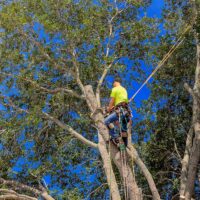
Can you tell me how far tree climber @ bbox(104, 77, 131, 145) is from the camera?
7.78 metres

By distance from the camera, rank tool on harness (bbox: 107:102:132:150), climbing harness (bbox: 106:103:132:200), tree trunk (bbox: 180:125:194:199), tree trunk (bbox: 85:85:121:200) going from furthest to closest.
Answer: tree trunk (bbox: 180:125:194:199) → tree trunk (bbox: 85:85:121:200) → tool on harness (bbox: 107:102:132:150) → climbing harness (bbox: 106:103:132:200)

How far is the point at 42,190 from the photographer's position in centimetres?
1011

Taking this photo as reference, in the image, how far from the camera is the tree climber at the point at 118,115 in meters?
7.78

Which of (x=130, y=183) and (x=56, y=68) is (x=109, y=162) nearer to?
(x=130, y=183)

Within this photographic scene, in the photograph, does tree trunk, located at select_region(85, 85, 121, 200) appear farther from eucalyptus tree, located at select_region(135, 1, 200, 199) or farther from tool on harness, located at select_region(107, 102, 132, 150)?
eucalyptus tree, located at select_region(135, 1, 200, 199)

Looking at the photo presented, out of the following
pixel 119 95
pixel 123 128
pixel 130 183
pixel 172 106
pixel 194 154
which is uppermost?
pixel 172 106

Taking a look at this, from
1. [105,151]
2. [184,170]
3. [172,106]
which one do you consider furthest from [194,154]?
[172,106]

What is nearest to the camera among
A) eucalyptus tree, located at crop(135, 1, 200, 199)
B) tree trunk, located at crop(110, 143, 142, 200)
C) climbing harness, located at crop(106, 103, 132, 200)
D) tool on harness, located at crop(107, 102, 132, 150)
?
tree trunk, located at crop(110, 143, 142, 200)

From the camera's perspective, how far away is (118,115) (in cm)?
778

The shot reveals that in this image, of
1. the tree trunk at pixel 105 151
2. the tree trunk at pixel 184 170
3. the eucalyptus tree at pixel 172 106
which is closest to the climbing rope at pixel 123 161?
the tree trunk at pixel 105 151

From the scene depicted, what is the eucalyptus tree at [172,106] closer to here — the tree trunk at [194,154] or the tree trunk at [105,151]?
the tree trunk at [194,154]

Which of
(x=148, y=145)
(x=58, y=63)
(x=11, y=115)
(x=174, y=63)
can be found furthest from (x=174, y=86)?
(x=11, y=115)

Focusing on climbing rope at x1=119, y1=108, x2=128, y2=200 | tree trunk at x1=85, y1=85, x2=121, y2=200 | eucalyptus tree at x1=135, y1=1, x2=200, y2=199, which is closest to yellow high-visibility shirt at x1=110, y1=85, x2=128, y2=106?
climbing rope at x1=119, y1=108, x2=128, y2=200

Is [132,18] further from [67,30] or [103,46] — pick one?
[67,30]
